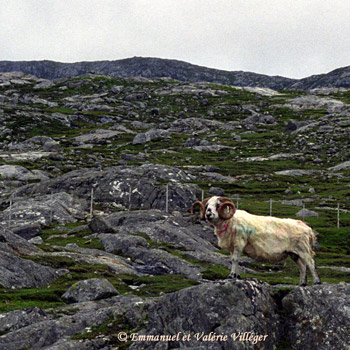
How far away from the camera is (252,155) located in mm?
147125

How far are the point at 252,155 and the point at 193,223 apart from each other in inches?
3858

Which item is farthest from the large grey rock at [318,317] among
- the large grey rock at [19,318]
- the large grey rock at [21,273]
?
the large grey rock at [21,273]

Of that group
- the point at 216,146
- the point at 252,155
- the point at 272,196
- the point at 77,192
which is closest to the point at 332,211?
the point at 272,196

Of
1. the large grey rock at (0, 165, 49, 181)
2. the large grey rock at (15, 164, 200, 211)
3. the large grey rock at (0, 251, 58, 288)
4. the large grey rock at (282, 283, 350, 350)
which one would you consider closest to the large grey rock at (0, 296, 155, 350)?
the large grey rock at (282, 283, 350, 350)

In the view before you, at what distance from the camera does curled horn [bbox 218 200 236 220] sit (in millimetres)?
16828

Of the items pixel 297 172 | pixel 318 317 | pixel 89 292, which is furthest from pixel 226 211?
pixel 297 172

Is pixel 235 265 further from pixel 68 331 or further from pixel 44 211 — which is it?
pixel 44 211

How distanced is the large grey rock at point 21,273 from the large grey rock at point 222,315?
15.1 m

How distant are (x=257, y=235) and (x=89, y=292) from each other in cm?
1173

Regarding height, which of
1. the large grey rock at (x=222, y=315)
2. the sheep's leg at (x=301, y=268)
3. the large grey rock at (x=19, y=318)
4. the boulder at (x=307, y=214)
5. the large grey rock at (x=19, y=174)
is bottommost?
the boulder at (x=307, y=214)

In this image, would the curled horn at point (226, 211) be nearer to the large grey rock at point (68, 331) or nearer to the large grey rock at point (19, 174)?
the large grey rock at point (68, 331)

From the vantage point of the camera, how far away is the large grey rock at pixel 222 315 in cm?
1487

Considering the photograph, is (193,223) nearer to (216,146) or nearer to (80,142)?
(216,146)

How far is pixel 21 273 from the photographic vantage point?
2936cm
